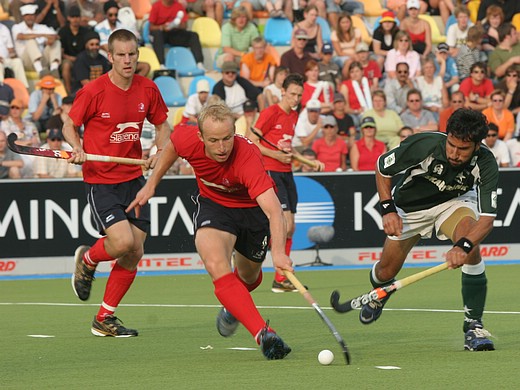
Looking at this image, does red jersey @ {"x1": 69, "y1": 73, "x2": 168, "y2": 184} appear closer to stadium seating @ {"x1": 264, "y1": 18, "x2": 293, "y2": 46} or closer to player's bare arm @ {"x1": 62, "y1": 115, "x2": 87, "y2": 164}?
player's bare arm @ {"x1": 62, "y1": 115, "x2": 87, "y2": 164}

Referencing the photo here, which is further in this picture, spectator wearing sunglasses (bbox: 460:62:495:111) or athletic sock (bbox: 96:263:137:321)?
spectator wearing sunglasses (bbox: 460:62:495:111)

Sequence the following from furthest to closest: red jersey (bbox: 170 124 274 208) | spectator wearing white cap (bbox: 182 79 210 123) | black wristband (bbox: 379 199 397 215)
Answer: spectator wearing white cap (bbox: 182 79 210 123) < black wristband (bbox: 379 199 397 215) < red jersey (bbox: 170 124 274 208)

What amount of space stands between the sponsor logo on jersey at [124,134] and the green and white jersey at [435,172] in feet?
6.83

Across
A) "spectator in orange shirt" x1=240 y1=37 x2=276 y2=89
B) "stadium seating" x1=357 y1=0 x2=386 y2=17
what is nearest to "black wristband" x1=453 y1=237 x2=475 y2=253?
"spectator in orange shirt" x1=240 y1=37 x2=276 y2=89

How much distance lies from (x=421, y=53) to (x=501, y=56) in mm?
1315

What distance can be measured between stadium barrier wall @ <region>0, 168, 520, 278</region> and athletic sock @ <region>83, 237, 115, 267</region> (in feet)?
17.3

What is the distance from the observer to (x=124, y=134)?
871 centimetres

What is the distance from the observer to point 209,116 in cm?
689

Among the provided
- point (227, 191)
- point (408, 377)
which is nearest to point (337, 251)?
point (227, 191)

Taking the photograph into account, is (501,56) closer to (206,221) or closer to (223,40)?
(223,40)

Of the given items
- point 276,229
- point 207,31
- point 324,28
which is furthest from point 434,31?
point 276,229

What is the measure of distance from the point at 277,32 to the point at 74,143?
11.2 metres

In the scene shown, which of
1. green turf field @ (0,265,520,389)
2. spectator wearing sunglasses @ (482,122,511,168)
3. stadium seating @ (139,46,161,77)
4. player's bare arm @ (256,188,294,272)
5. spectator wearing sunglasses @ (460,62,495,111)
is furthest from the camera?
stadium seating @ (139,46,161,77)

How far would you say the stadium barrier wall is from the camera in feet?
45.9
